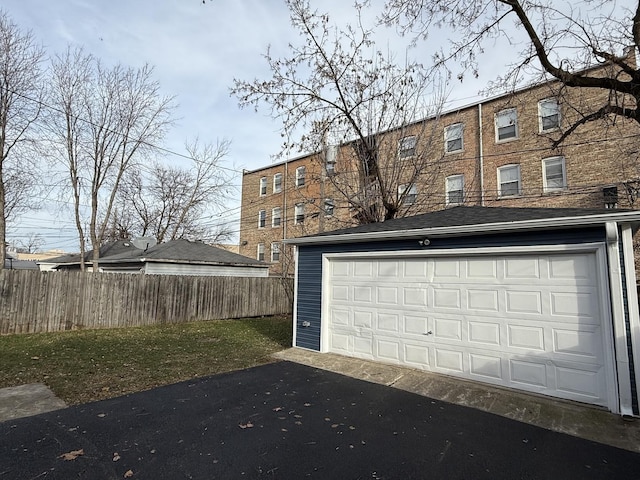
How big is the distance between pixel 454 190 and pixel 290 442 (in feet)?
51.0

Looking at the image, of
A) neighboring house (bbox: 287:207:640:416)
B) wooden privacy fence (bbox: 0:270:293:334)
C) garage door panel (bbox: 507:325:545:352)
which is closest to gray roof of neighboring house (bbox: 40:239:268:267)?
wooden privacy fence (bbox: 0:270:293:334)

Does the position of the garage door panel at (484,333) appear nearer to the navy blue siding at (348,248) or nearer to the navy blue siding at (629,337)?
the navy blue siding at (348,248)

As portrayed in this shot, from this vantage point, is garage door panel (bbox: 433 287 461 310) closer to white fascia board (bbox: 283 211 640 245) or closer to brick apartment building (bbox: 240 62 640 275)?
white fascia board (bbox: 283 211 640 245)

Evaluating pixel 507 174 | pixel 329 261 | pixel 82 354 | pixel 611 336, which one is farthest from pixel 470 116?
pixel 82 354

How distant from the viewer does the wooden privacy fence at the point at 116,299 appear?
985 cm

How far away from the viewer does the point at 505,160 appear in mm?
15695

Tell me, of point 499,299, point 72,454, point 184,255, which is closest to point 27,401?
point 72,454

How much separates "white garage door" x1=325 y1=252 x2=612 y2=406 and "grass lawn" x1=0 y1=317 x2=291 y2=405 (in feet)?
8.11

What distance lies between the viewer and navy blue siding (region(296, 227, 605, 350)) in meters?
4.98

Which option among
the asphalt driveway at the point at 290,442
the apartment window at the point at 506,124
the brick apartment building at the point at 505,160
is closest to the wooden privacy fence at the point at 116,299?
the brick apartment building at the point at 505,160

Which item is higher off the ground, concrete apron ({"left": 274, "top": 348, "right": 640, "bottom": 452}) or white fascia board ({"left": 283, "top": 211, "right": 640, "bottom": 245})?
white fascia board ({"left": 283, "top": 211, "right": 640, "bottom": 245})

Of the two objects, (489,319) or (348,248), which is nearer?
(489,319)

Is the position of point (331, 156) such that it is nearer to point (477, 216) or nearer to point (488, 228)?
point (477, 216)

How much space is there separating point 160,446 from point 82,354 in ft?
17.1
